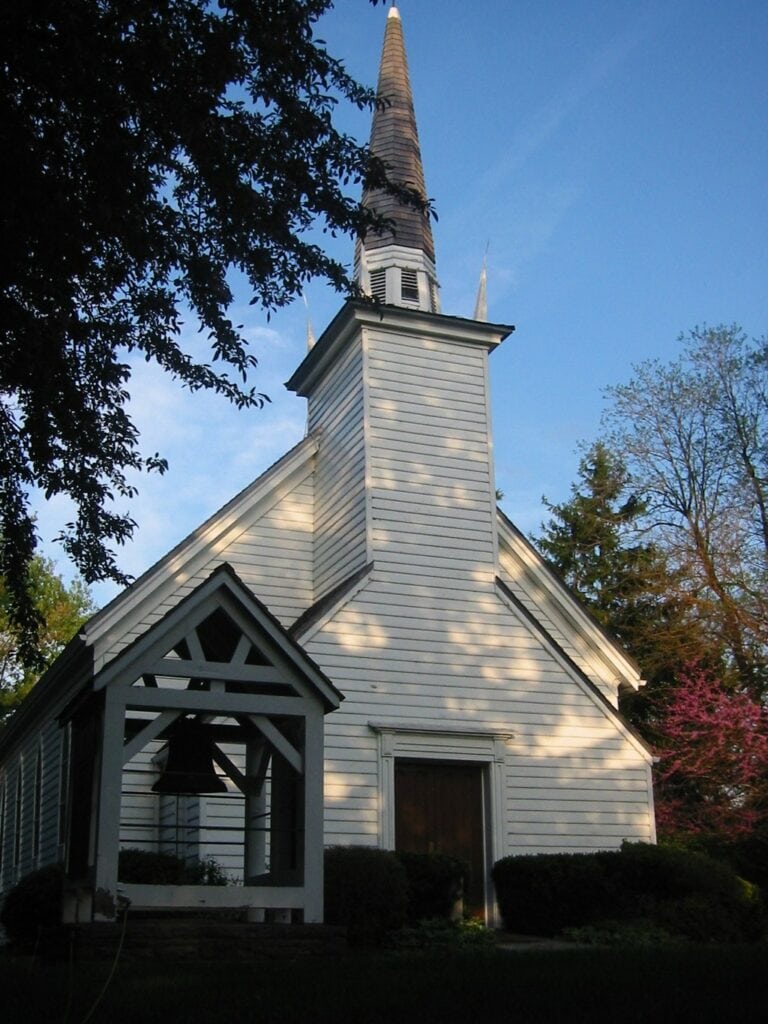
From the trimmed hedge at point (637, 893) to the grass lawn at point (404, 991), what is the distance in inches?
237

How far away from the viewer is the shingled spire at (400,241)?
2048 cm

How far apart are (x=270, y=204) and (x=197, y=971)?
6465mm

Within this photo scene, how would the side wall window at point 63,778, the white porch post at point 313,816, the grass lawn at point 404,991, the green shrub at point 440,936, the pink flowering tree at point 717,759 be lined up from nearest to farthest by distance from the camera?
the grass lawn at point 404,991 → the white porch post at point 313,816 → the green shrub at point 440,936 → the side wall window at point 63,778 → the pink flowering tree at point 717,759

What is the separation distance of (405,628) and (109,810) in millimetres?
8417

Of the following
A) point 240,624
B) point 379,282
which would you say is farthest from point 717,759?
point 240,624

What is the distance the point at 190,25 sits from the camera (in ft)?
32.1

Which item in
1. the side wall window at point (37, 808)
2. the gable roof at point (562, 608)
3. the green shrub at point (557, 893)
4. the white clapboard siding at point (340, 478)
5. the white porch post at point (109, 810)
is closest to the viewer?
the white porch post at point (109, 810)

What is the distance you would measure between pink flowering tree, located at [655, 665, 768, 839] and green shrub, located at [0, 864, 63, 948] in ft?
40.7

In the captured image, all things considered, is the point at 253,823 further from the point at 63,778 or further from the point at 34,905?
the point at 63,778

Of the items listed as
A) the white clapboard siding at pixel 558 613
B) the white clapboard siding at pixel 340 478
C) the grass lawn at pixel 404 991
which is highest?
the white clapboard siding at pixel 340 478

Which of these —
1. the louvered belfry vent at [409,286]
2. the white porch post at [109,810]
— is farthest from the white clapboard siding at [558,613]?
the white porch post at [109,810]

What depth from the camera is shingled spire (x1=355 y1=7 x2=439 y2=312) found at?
67.2 ft

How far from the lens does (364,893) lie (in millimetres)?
13078

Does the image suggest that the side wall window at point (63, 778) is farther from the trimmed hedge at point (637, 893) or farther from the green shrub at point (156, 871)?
the trimmed hedge at point (637, 893)
